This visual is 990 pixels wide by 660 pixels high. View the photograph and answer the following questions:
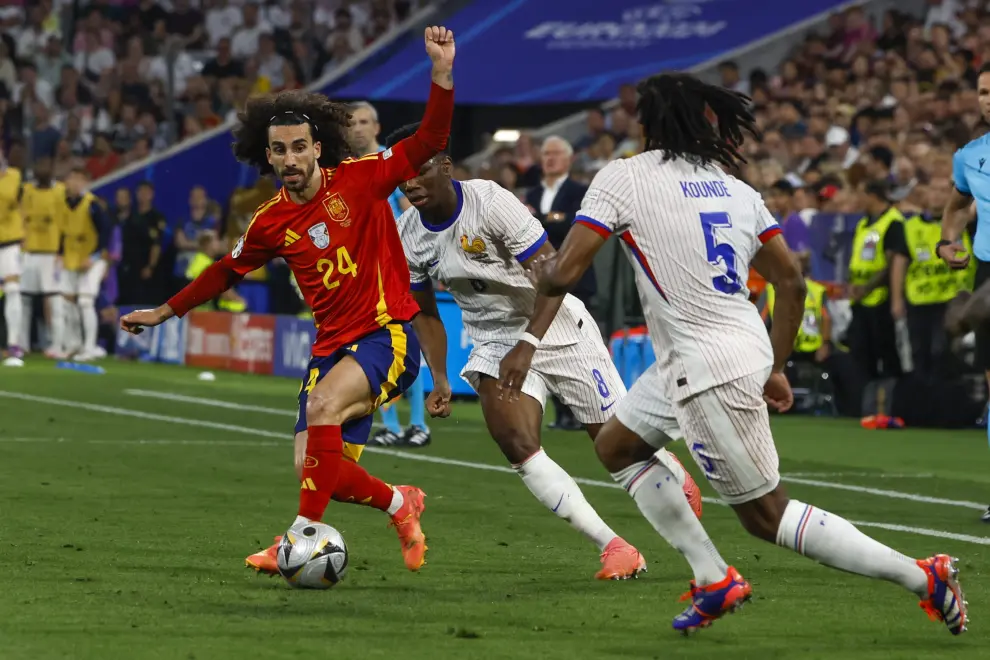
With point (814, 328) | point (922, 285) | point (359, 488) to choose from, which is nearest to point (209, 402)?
point (814, 328)

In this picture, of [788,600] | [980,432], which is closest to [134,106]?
[980,432]

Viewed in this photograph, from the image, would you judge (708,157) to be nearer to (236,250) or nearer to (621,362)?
(236,250)

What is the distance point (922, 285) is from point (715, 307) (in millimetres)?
10567

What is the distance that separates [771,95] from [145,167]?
9.83 meters

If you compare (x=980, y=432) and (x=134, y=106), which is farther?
(x=134, y=106)

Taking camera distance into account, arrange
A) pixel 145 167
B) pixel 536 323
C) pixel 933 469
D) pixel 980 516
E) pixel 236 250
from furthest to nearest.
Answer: pixel 145 167
pixel 933 469
pixel 980 516
pixel 236 250
pixel 536 323

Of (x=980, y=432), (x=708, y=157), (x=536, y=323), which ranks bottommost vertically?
(x=980, y=432)

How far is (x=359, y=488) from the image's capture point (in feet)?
26.4

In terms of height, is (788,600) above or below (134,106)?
below

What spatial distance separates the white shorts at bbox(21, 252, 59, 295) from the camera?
25.4m

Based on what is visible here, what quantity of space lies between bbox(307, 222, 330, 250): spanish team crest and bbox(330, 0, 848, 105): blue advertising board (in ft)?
61.1

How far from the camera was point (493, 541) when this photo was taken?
9453 mm

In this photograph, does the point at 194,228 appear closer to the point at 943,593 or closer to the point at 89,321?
the point at 89,321

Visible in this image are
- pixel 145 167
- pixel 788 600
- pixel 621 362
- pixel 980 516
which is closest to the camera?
pixel 788 600
